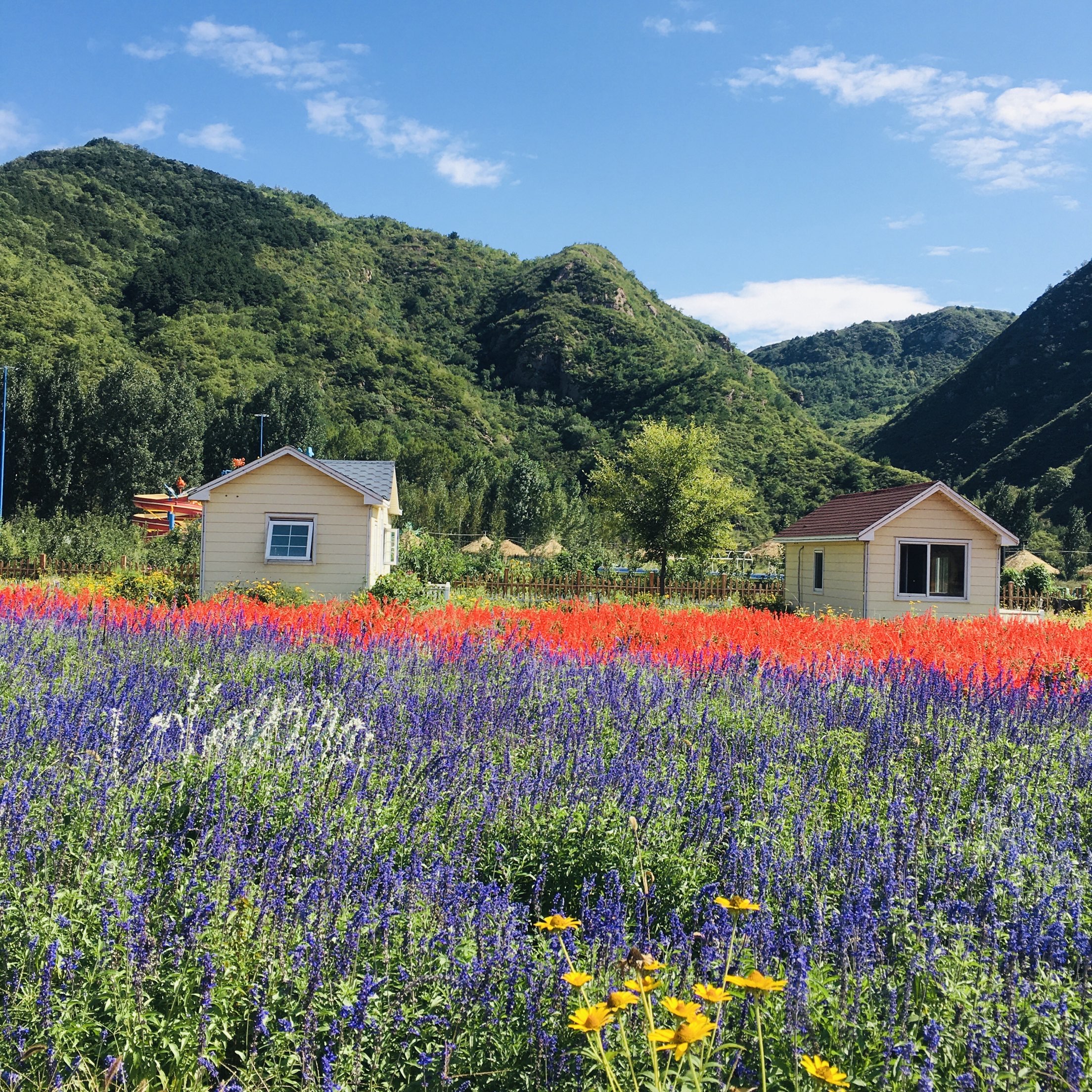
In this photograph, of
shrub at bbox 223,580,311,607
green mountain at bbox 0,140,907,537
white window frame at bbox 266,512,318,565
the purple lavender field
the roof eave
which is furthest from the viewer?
green mountain at bbox 0,140,907,537

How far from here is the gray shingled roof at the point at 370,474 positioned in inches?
779

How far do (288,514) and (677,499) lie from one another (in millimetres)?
11448

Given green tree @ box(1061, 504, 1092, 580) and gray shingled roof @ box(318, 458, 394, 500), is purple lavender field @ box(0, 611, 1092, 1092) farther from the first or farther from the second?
green tree @ box(1061, 504, 1092, 580)

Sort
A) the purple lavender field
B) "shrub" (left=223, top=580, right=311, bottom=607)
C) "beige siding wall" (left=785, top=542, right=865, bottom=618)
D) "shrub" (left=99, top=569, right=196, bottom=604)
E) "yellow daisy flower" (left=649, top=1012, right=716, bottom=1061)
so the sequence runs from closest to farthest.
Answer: "yellow daisy flower" (left=649, top=1012, right=716, bottom=1061)
the purple lavender field
"shrub" (left=223, top=580, right=311, bottom=607)
"shrub" (left=99, top=569, right=196, bottom=604)
"beige siding wall" (left=785, top=542, right=865, bottom=618)

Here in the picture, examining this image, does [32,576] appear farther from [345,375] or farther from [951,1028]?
[345,375]

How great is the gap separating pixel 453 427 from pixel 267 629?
2770 inches

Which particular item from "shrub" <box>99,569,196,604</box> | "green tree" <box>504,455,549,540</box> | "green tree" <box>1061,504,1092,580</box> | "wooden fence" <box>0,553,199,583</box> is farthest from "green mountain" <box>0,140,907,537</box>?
"shrub" <box>99,569,196,604</box>

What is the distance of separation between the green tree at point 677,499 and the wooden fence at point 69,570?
12.9 metres

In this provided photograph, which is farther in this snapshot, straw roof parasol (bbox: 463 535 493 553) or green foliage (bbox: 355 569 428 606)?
straw roof parasol (bbox: 463 535 493 553)

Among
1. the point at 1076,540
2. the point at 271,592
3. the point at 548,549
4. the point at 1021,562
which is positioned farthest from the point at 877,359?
the point at 271,592

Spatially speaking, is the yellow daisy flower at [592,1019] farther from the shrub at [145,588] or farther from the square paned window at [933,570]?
the square paned window at [933,570]

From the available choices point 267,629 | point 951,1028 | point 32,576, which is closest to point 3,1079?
point 951,1028

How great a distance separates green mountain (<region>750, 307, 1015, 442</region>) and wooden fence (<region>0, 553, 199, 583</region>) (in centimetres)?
9003

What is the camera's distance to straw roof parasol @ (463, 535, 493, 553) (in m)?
38.9
